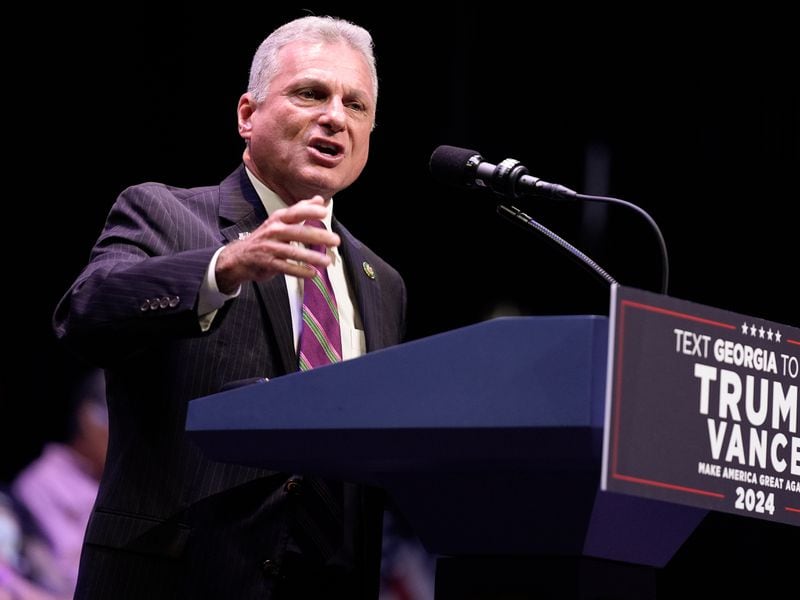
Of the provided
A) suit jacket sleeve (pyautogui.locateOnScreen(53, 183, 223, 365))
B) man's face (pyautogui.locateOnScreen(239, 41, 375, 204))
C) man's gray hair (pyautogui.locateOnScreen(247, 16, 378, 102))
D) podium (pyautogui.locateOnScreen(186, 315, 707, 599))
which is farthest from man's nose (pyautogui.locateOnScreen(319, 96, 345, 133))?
podium (pyautogui.locateOnScreen(186, 315, 707, 599))

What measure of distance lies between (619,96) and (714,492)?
11.1 feet

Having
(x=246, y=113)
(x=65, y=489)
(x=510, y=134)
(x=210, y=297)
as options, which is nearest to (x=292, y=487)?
(x=210, y=297)

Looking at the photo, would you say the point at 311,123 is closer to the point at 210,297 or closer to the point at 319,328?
the point at 319,328

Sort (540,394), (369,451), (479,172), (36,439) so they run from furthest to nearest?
(36,439)
(479,172)
(369,451)
(540,394)

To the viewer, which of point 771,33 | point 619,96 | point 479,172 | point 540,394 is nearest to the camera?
point 540,394

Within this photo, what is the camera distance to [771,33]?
4086mm

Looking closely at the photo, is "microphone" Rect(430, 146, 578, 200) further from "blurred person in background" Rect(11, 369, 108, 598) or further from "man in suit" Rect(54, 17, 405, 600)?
"blurred person in background" Rect(11, 369, 108, 598)

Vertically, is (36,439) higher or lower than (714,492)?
higher

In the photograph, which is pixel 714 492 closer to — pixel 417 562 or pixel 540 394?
pixel 540 394

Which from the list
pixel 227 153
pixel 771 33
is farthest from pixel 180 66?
pixel 771 33

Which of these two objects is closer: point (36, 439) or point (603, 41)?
point (36, 439)

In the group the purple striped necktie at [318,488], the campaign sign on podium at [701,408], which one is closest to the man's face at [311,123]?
the purple striped necktie at [318,488]

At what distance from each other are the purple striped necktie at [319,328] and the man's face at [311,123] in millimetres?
197

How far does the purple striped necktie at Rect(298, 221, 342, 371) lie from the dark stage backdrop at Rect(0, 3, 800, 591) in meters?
1.63
